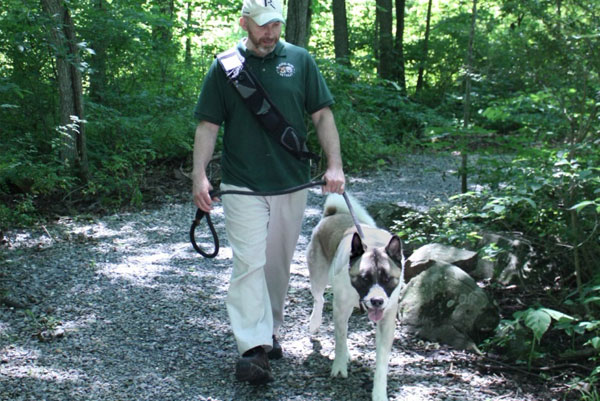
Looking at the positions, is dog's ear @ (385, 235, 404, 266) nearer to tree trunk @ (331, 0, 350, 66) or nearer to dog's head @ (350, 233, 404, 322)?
dog's head @ (350, 233, 404, 322)

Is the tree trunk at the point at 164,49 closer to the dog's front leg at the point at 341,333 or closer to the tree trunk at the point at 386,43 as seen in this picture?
the tree trunk at the point at 386,43

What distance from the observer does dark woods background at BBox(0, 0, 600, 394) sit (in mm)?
4668

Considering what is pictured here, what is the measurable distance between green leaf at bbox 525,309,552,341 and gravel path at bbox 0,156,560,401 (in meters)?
0.65

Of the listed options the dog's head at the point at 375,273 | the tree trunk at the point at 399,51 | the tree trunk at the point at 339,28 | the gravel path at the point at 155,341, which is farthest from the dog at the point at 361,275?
the tree trunk at the point at 399,51

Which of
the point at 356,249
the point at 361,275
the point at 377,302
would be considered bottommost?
the point at 377,302

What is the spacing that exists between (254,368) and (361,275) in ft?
2.99

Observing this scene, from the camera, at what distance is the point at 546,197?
478 cm

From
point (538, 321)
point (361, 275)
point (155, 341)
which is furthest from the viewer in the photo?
point (155, 341)

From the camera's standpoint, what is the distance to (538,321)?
142 inches

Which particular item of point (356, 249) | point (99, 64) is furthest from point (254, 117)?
point (99, 64)

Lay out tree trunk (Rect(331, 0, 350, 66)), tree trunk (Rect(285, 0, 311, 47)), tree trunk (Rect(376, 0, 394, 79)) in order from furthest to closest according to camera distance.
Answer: tree trunk (Rect(376, 0, 394, 79)), tree trunk (Rect(331, 0, 350, 66)), tree trunk (Rect(285, 0, 311, 47))

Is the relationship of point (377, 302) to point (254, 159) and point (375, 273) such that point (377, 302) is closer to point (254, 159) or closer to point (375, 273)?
point (375, 273)

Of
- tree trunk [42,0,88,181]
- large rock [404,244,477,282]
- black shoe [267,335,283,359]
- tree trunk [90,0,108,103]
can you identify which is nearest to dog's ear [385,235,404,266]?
black shoe [267,335,283,359]

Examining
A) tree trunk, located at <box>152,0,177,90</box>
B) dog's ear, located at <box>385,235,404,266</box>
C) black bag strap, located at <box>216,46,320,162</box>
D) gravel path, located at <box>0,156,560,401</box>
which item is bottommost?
gravel path, located at <box>0,156,560,401</box>
